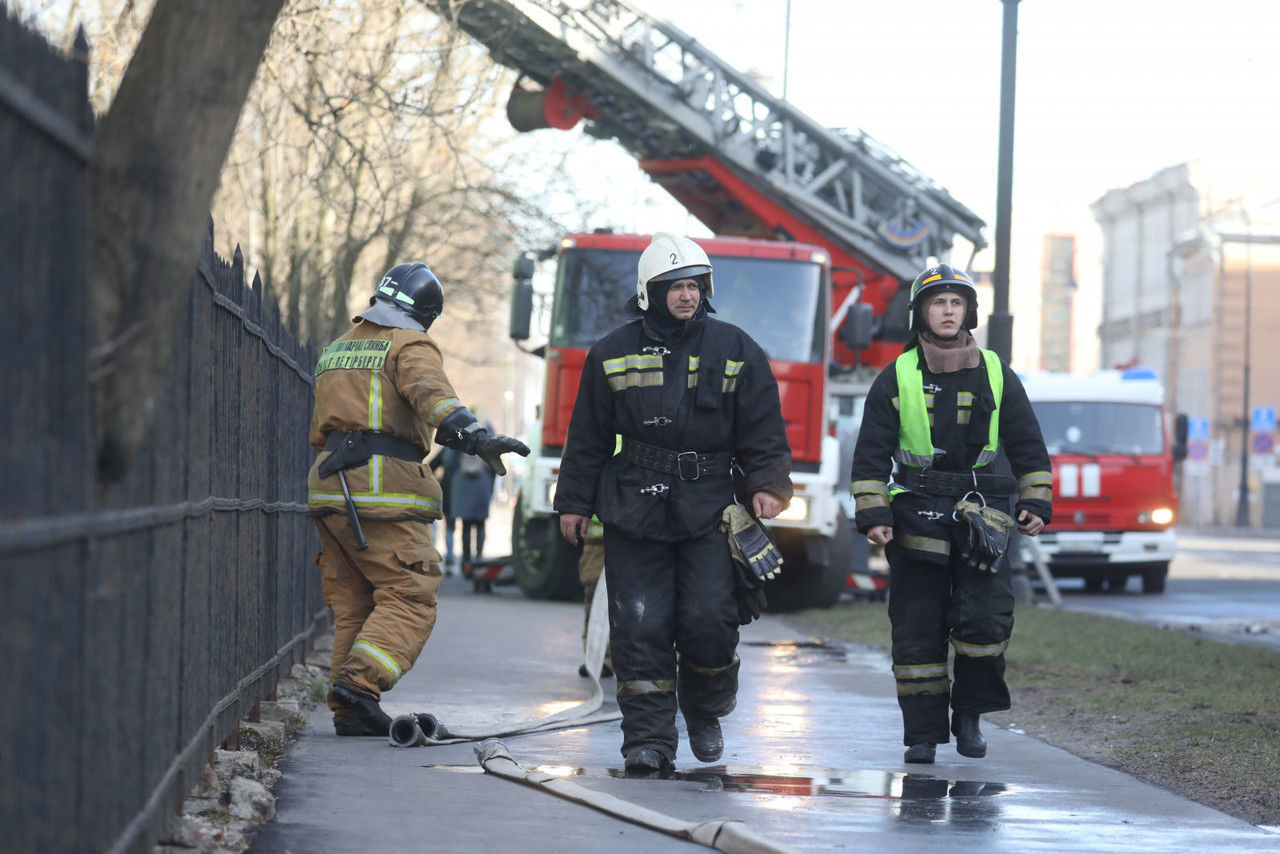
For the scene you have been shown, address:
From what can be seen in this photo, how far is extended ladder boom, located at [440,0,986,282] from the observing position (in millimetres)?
16859

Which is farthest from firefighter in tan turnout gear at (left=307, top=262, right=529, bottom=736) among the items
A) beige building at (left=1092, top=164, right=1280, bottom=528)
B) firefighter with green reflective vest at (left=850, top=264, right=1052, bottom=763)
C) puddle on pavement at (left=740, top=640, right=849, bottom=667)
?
beige building at (left=1092, top=164, right=1280, bottom=528)

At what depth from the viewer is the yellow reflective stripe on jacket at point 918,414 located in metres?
6.95

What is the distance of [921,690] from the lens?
6859 mm

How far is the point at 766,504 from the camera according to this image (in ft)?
21.3

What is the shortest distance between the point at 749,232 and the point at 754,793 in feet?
40.6

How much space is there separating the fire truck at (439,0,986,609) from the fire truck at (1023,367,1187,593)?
15.6 ft

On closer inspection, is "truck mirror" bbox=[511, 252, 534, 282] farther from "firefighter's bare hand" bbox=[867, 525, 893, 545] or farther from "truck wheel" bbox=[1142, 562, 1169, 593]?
"truck wheel" bbox=[1142, 562, 1169, 593]

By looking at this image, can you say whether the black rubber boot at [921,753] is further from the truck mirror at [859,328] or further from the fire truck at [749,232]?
the truck mirror at [859,328]

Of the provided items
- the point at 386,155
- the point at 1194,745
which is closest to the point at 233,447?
the point at 1194,745

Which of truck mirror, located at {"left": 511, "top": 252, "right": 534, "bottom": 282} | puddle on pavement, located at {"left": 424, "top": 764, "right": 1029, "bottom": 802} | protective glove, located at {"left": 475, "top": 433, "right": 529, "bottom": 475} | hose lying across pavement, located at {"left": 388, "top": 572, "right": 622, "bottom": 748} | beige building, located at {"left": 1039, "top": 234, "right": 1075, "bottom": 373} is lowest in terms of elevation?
puddle on pavement, located at {"left": 424, "top": 764, "right": 1029, "bottom": 802}

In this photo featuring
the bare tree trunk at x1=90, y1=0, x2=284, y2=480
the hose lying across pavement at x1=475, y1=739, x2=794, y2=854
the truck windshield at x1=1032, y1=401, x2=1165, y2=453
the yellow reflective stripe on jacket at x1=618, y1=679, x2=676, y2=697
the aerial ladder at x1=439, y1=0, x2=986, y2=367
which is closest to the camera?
the bare tree trunk at x1=90, y1=0, x2=284, y2=480

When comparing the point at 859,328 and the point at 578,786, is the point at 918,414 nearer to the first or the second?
the point at 578,786

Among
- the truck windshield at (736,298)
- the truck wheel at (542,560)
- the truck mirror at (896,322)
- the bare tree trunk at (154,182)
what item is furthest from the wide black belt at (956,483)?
the truck wheel at (542,560)

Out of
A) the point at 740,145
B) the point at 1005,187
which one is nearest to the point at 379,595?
the point at 1005,187
